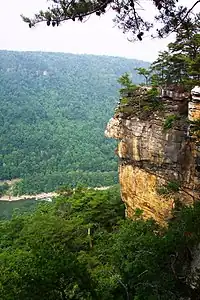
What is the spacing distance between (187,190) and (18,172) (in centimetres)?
5353

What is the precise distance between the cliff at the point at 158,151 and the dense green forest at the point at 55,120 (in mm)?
37330

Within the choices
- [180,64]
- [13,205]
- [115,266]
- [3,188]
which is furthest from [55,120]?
[115,266]

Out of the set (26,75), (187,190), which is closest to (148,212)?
(187,190)

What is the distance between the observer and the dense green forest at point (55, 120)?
6088 centimetres

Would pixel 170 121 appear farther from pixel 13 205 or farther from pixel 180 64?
pixel 13 205

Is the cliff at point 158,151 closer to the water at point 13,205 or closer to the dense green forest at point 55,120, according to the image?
the water at point 13,205

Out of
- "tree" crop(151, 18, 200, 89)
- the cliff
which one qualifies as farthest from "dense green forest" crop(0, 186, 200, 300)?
"tree" crop(151, 18, 200, 89)

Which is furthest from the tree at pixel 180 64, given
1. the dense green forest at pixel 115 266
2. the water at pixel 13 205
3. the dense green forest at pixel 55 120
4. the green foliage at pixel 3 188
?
the green foliage at pixel 3 188

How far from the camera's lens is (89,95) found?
390 feet

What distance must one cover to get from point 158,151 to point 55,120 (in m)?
83.4

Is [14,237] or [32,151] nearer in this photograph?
[14,237]

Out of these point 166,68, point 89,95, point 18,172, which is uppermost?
point 166,68

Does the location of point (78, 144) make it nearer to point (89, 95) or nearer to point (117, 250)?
point (89, 95)

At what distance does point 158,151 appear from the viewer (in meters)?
11.1
